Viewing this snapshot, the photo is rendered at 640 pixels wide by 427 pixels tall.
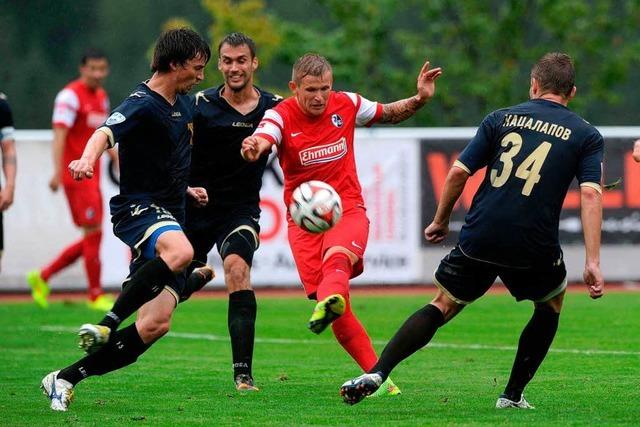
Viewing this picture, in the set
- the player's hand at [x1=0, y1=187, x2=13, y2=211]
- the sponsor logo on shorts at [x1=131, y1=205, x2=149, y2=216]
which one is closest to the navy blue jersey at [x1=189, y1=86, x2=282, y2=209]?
the sponsor logo on shorts at [x1=131, y1=205, x2=149, y2=216]

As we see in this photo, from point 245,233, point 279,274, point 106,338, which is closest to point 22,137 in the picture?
point 279,274

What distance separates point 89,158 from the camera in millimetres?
7586

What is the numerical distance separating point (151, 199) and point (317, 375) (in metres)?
2.21

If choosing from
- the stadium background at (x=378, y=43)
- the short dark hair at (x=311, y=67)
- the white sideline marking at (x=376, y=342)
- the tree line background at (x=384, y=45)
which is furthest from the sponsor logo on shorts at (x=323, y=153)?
the tree line background at (x=384, y=45)

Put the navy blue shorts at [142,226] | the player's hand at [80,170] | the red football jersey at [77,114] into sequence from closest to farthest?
1. the player's hand at [80,170]
2. the navy blue shorts at [142,226]
3. the red football jersey at [77,114]

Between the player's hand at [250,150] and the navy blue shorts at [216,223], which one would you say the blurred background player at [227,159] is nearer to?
the navy blue shorts at [216,223]

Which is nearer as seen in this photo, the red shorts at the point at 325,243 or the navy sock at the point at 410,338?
the navy sock at the point at 410,338

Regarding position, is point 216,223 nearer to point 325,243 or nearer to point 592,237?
point 325,243

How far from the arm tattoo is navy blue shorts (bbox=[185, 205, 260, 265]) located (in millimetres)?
1153

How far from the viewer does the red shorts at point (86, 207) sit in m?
15.5

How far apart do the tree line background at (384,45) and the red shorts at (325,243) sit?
15.9 meters

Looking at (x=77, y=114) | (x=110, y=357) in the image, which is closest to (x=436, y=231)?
(x=110, y=357)

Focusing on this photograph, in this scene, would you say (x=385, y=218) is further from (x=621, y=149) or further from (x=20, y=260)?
(x=20, y=260)

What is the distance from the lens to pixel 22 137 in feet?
59.5
